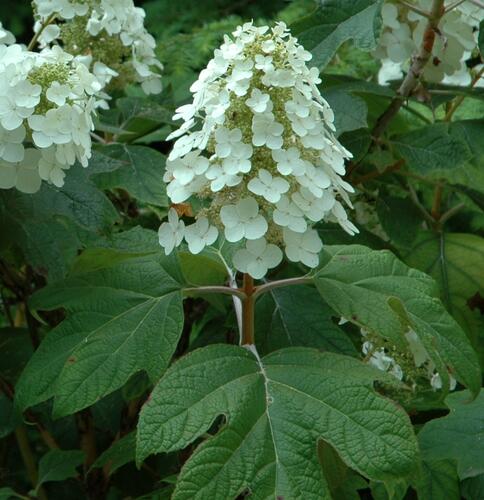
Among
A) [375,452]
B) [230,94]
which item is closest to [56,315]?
[230,94]

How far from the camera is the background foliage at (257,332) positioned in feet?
3.52

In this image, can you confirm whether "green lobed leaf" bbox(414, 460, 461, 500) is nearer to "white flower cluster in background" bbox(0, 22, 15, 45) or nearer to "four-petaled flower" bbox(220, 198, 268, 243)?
"four-petaled flower" bbox(220, 198, 268, 243)

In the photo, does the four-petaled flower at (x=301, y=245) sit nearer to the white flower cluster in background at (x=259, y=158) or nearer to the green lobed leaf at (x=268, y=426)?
the white flower cluster in background at (x=259, y=158)

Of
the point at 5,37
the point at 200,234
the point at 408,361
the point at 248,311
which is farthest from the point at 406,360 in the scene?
the point at 5,37

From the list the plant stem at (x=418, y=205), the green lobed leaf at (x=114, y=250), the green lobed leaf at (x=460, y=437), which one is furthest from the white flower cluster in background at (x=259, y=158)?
the plant stem at (x=418, y=205)

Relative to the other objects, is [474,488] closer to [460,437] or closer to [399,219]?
[460,437]

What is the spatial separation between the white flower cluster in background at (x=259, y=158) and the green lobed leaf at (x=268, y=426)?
13 centimetres

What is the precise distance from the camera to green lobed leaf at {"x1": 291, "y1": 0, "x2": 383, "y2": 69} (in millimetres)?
1606

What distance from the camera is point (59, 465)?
150cm

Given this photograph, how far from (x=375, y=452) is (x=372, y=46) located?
0.74m

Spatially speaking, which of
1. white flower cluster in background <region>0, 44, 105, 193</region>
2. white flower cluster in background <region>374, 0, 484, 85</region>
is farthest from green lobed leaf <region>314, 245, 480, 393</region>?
white flower cluster in background <region>374, 0, 484, 85</region>

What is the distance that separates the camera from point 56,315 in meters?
1.67

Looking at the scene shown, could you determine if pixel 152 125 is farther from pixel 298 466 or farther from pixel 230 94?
pixel 298 466

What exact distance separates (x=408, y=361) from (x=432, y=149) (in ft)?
1.42
